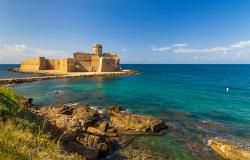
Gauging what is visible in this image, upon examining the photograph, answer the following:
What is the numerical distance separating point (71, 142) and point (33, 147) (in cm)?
524

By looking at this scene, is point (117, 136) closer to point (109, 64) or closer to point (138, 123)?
point (138, 123)

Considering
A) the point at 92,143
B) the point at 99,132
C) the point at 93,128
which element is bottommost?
the point at 99,132

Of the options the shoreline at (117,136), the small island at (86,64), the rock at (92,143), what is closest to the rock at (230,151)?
the shoreline at (117,136)

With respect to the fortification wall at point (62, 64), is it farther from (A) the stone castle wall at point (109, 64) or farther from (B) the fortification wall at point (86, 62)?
(A) the stone castle wall at point (109, 64)

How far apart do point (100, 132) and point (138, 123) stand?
11.4 feet

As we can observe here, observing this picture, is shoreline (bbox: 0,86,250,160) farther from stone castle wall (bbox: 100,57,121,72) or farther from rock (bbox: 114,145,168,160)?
stone castle wall (bbox: 100,57,121,72)

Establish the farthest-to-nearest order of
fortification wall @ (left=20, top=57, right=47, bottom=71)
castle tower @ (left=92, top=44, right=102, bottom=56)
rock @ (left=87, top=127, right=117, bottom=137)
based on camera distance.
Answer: fortification wall @ (left=20, top=57, right=47, bottom=71), castle tower @ (left=92, top=44, right=102, bottom=56), rock @ (left=87, top=127, right=117, bottom=137)

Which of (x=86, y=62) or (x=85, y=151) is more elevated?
(x=86, y=62)

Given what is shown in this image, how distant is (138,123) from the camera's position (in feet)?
54.0

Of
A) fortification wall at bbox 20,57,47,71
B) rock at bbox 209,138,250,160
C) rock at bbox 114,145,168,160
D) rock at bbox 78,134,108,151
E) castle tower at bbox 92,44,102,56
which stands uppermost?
castle tower at bbox 92,44,102,56

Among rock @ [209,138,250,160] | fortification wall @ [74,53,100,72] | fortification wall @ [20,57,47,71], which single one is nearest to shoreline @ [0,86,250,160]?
rock @ [209,138,250,160]

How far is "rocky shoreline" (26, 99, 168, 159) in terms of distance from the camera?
34.6 feet

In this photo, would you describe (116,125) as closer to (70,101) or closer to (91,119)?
(91,119)

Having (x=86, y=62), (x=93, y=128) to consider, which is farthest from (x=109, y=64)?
(x=93, y=128)
